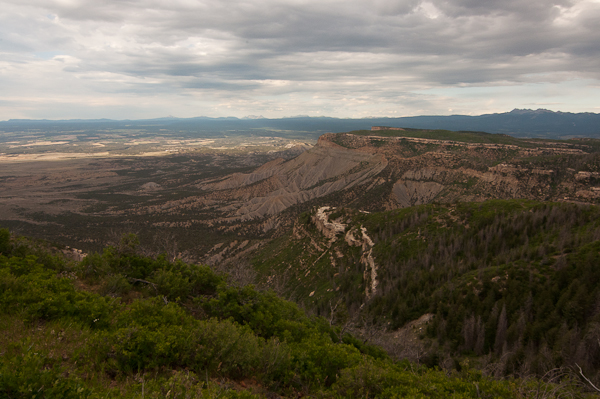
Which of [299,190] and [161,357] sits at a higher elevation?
[161,357]

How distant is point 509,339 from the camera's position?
23891 millimetres

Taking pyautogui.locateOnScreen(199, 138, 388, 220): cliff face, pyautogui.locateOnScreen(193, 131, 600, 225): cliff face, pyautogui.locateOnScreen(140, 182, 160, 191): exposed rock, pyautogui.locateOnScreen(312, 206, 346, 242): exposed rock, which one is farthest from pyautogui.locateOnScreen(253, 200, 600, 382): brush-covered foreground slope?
pyautogui.locateOnScreen(140, 182, 160, 191): exposed rock

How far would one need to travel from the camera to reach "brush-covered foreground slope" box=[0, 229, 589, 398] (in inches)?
275

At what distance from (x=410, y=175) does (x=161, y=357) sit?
288 feet

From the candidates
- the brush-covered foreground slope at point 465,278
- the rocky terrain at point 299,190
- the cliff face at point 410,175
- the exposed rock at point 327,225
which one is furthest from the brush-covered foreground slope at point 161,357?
the cliff face at point 410,175

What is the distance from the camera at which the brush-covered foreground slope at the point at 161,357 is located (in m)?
6.99

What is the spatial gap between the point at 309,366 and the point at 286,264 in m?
43.2

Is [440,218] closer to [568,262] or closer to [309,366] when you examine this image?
[568,262]

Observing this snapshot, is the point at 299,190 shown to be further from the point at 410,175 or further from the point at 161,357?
the point at 161,357

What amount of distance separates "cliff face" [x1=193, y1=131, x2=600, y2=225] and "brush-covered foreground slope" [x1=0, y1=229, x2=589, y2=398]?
212 ft

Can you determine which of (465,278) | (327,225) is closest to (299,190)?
(327,225)

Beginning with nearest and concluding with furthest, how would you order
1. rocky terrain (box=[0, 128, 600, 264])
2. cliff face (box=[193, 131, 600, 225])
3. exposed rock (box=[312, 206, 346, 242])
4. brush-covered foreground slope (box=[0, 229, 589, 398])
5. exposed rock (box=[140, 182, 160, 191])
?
brush-covered foreground slope (box=[0, 229, 589, 398]) < exposed rock (box=[312, 206, 346, 242]) < cliff face (box=[193, 131, 600, 225]) < rocky terrain (box=[0, 128, 600, 264]) < exposed rock (box=[140, 182, 160, 191])

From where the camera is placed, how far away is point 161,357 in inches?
357

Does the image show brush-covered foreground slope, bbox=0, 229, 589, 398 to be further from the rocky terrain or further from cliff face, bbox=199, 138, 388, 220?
cliff face, bbox=199, 138, 388, 220
